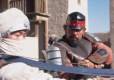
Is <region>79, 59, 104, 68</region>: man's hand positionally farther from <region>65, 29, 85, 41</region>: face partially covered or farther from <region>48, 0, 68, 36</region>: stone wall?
<region>48, 0, 68, 36</region>: stone wall

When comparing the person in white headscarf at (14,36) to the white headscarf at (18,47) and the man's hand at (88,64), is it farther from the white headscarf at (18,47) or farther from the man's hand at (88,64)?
the man's hand at (88,64)

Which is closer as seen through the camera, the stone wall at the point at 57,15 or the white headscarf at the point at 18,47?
the white headscarf at the point at 18,47

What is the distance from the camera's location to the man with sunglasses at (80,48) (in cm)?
271

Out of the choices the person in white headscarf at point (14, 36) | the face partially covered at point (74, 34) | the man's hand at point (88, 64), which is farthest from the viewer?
the face partially covered at point (74, 34)

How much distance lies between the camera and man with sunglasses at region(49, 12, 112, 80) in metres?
2.71

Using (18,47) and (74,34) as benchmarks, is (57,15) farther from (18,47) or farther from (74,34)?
(18,47)

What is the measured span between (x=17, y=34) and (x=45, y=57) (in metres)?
0.72

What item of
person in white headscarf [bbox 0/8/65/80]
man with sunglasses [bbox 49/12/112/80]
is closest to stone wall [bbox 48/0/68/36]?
man with sunglasses [bbox 49/12/112/80]

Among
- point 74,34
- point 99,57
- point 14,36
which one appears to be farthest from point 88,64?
point 14,36

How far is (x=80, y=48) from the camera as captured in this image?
2822mm

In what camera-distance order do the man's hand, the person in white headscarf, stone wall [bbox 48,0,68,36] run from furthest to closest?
stone wall [bbox 48,0,68,36] < the man's hand < the person in white headscarf

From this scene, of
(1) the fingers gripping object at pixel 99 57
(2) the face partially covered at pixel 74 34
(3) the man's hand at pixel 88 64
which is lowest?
(3) the man's hand at pixel 88 64

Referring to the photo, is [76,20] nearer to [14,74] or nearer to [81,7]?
[14,74]

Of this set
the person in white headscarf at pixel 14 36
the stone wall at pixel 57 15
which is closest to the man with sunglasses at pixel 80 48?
the person in white headscarf at pixel 14 36
